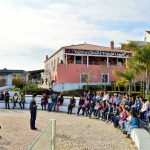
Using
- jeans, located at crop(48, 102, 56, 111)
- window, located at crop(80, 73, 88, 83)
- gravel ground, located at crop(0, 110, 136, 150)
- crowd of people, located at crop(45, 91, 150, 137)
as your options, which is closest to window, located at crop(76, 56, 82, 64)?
window, located at crop(80, 73, 88, 83)

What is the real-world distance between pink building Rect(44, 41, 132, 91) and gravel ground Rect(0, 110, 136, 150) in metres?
26.3

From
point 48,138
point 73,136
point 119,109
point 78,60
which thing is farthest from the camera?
point 78,60

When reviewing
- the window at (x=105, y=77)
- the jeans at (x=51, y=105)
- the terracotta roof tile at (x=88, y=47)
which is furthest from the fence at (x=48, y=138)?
the terracotta roof tile at (x=88, y=47)

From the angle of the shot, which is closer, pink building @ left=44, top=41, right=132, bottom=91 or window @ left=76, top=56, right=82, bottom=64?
pink building @ left=44, top=41, right=132, bottom=91

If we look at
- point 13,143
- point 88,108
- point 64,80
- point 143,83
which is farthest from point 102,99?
point 64,80

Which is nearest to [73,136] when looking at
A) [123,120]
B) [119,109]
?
[123,120]

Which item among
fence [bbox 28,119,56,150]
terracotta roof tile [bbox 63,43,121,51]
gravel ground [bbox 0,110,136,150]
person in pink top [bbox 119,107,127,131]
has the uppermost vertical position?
terracotta roof tile [bbox 63,43,121,51]

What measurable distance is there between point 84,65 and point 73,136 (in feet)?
119

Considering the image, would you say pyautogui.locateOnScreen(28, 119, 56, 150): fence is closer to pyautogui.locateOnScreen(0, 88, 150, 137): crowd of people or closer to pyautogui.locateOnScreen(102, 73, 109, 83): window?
pyautogui.locateOnScreen(0, 88, 150, 137): crowd of people

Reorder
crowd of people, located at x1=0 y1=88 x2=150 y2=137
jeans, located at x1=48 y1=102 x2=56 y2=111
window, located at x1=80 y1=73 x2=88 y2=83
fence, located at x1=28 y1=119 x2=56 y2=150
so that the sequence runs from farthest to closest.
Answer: window, located at x1=80 y1=73 x2=88 y2=83
jeans, located at x1=48 y1=102 x2=56 y2=111
crowd of people, located at x1=0 y1=88 x2=150 y2=137
fence, located at x1=28 y1=119 x2=56 y2=150

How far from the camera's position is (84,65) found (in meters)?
54.1

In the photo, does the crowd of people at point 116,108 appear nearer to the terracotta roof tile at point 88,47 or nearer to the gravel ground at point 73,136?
the gravel ground at point 73,136

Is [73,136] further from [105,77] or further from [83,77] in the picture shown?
[105,77]

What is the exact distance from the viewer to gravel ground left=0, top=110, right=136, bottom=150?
15.4 m
